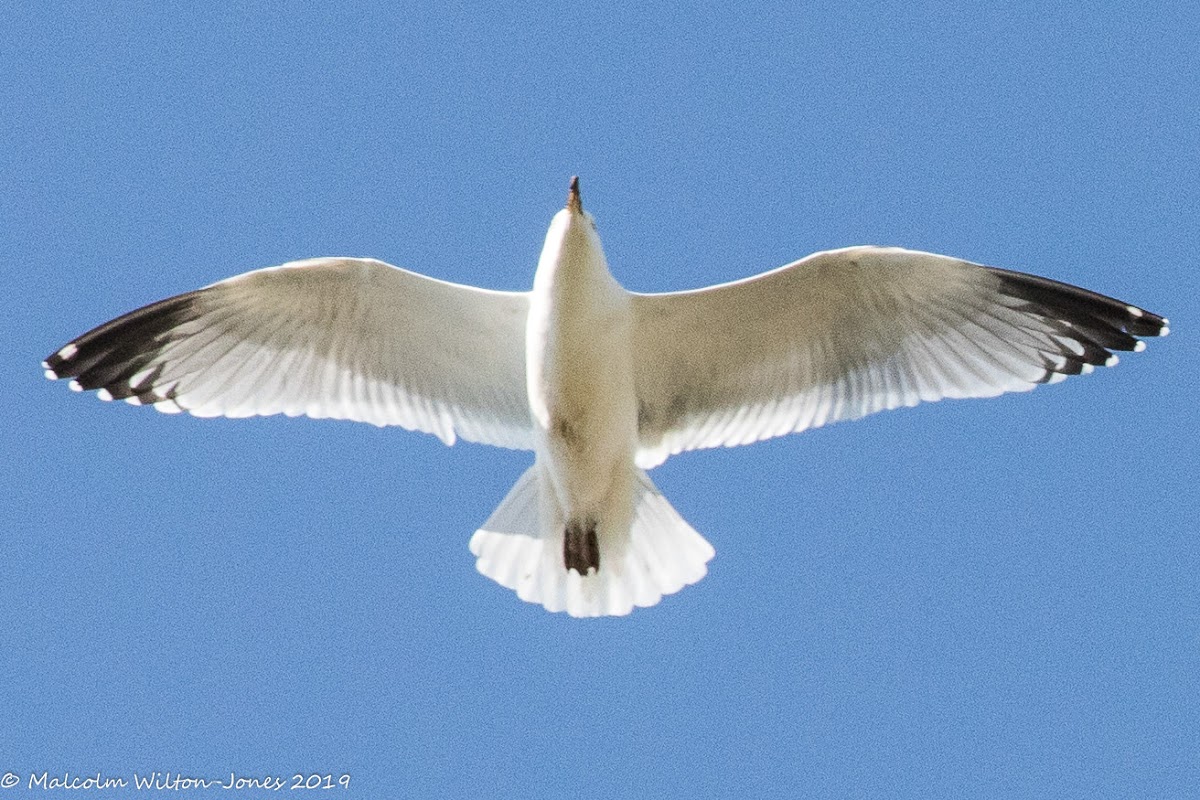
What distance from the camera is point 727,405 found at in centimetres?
793

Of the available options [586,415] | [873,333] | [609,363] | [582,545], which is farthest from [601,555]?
[873,333]

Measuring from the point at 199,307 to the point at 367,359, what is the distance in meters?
0.72

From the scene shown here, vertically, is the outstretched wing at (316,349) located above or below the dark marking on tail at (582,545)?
above

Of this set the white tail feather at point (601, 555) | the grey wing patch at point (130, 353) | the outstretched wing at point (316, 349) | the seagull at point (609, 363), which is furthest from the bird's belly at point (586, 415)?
the grey wing patch at point (130, 353)

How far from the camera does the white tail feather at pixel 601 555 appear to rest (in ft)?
25.4

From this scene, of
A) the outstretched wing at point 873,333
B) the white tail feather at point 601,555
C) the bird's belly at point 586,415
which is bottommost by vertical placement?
the white tail feather at point 601,555

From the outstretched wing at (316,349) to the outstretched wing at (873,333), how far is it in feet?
2.20

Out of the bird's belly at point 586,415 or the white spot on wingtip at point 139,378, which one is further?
the white spot on wingtip at point 139,378

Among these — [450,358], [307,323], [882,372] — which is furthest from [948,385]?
[307,323]

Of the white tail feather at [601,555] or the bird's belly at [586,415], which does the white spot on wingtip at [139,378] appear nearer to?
the white tail feather at [601,555]

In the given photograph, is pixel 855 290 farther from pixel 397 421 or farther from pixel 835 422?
pixel 397 421

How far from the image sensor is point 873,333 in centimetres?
765

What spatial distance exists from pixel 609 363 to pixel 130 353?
201cm

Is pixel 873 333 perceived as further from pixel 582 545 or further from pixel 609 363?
pixel 582 545
